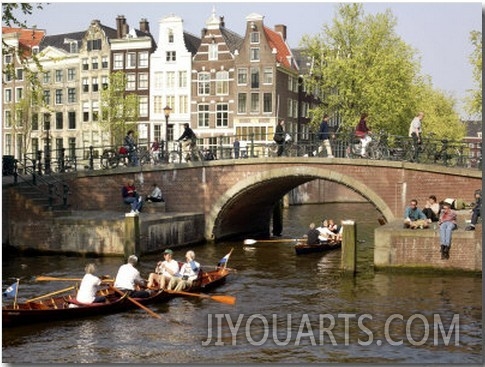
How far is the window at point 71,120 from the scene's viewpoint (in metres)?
56.9

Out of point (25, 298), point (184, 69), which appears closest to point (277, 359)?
point (25, 298)

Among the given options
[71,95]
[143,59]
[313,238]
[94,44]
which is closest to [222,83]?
[143,59]

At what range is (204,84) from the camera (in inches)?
2052

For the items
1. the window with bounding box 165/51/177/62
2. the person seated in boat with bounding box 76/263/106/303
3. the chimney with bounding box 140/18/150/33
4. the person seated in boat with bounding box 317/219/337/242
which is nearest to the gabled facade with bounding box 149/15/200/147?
the window with bounding box 165/51/177/62

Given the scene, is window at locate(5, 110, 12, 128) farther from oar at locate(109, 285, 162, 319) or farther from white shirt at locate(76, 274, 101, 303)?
white shirt at locate(76, 274, 101, 303)

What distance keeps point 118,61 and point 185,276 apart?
3794 cm

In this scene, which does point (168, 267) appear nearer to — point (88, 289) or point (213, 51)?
point (88, 289)

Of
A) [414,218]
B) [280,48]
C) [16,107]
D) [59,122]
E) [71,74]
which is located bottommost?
[414,218]

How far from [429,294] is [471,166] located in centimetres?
833

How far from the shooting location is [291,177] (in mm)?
28703

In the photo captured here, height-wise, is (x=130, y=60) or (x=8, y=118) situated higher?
(x=130, y=60)

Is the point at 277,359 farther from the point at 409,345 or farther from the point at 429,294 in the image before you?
the point at 429,294

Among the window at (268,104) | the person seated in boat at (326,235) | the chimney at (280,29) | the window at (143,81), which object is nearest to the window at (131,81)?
the window at (143,81)
